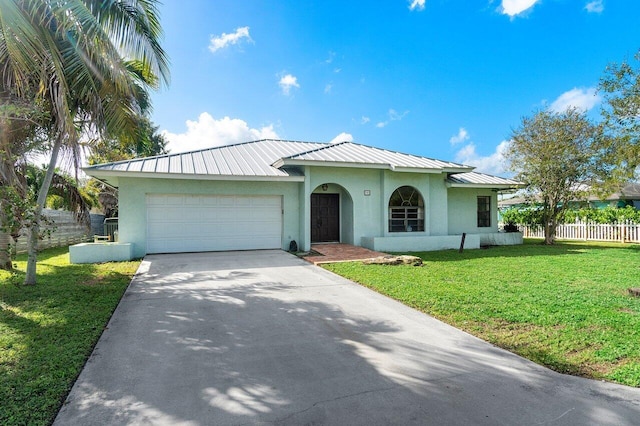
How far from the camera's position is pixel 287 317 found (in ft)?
17.6

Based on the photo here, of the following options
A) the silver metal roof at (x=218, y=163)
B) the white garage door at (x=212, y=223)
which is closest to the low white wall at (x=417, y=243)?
the white garage door at (x=212, y=223)

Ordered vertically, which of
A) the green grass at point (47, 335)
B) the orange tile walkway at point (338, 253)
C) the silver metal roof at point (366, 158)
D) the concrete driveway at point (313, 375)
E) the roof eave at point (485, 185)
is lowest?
the concrete driveway at point (313, 375)

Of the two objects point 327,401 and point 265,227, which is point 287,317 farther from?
point 265,227

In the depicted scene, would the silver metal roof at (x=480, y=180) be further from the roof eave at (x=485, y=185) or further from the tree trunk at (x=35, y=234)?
the tree trunk at (x=35, y=234)

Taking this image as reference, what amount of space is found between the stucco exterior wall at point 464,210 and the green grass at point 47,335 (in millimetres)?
14499

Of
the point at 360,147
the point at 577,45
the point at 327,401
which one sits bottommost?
the point at 327,401

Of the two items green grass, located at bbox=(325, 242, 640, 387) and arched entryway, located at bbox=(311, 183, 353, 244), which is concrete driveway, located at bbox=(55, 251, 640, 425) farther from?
arched entryway, located at bbox=(311, 183, 353, 244)

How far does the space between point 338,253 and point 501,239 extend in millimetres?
9961

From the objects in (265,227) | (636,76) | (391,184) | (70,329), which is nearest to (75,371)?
(70,329)

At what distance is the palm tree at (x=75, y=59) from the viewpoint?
20.2 feet

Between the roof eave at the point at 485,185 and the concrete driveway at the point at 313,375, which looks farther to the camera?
the roof eave at the point at 485,185

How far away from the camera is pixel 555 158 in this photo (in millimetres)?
16406

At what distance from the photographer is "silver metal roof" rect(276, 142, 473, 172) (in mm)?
12945

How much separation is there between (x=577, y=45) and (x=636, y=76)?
9.31 feet
